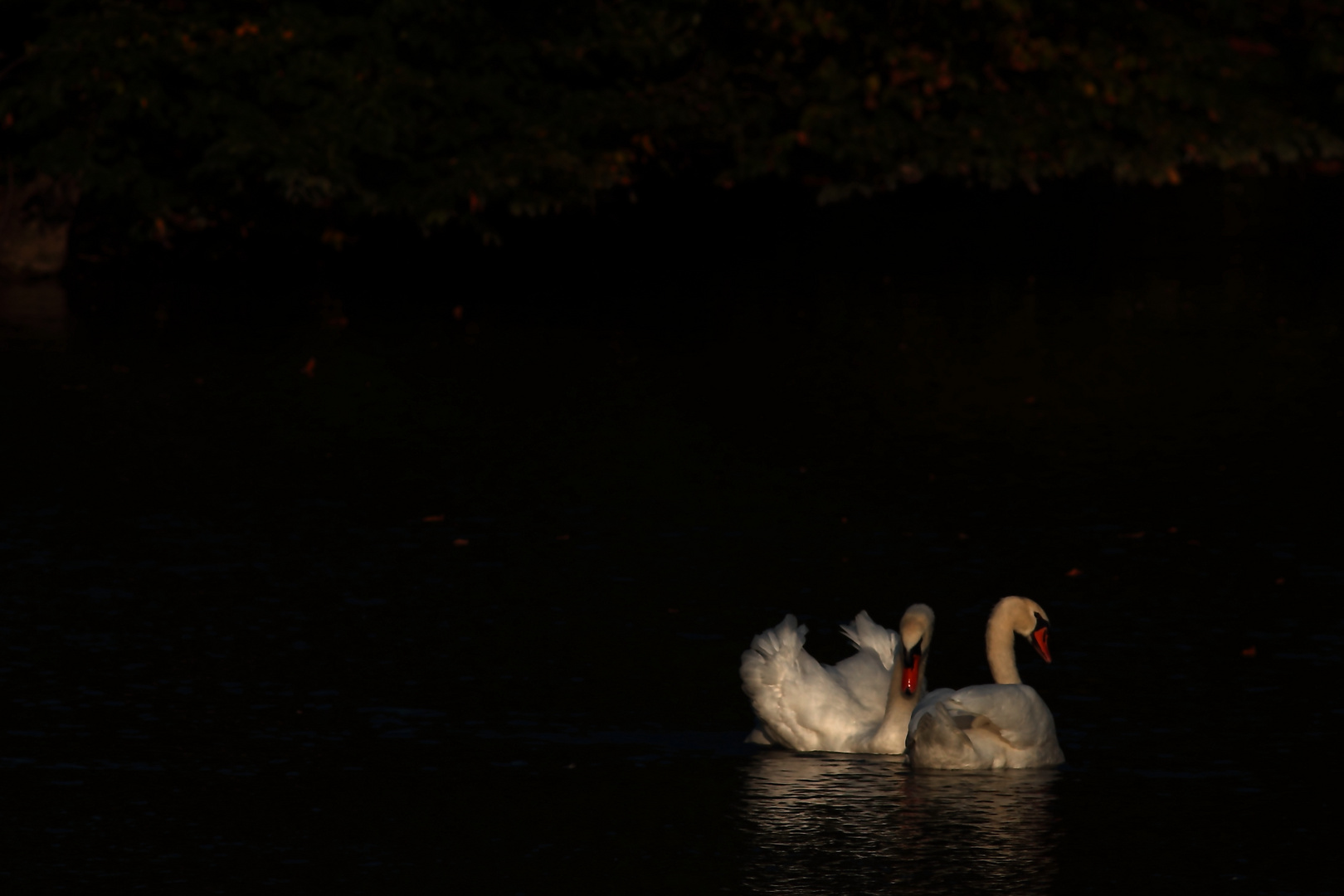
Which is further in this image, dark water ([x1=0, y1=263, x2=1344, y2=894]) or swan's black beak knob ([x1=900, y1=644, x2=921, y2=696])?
swan's black beak knob ([x1=900, y1=644, x2=921, y2=696])

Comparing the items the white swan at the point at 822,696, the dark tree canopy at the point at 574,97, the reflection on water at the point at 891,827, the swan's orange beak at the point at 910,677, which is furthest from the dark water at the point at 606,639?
the dark tree canopy at the point at 574,97

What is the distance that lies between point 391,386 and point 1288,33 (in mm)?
32554

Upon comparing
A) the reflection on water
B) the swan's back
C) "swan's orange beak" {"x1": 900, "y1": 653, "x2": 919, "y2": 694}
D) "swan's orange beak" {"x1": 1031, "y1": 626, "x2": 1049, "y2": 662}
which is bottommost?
the reflection on water

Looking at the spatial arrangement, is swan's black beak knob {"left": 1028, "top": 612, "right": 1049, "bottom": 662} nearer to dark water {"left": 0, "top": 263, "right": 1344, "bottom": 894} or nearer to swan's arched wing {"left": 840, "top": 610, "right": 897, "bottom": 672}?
dark water {"left": 0, "top": 263, "right": 1344, "bottom": 894}

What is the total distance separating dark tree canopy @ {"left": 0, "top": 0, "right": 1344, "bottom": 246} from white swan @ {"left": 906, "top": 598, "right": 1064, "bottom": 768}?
19.5 m

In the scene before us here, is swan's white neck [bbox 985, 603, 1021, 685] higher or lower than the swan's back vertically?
higher

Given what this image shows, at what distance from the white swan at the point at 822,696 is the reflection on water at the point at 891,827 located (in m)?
0.08

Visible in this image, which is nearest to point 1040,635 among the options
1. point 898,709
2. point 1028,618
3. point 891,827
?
point 1028,618

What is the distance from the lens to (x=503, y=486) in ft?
51.8

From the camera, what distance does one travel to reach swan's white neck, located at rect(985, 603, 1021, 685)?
31.2 ft

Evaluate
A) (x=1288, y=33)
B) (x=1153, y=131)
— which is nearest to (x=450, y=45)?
(x=1153, y=131)

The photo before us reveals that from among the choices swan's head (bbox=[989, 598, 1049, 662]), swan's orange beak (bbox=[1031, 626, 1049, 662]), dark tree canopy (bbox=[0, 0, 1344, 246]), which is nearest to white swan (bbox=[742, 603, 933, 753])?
swan's head (bbox=[989, 598, 1049, 662])

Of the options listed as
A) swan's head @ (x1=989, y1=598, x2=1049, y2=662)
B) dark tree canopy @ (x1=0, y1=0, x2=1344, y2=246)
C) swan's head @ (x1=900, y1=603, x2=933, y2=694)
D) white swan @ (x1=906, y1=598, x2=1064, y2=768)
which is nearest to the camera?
white swan @ (x1=906, y1=598, x2=1064, y2=768)

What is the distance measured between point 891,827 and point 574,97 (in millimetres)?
23291
